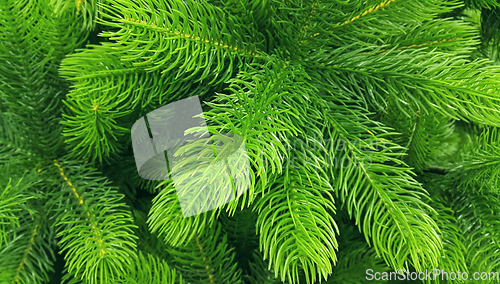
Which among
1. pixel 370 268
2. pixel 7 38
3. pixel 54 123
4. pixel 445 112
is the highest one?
pixel 7 38

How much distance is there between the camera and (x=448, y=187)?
0.43 meters

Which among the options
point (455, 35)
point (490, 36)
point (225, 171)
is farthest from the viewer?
point (490, 36)

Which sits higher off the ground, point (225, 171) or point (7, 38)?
point (7, 38)

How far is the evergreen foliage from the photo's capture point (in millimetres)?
276

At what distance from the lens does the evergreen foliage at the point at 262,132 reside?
28cm

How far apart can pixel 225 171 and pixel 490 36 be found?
1.56 feet

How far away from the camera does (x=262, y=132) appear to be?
25 cm

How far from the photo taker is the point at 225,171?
0.80 feet

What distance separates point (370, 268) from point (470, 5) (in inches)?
14.1

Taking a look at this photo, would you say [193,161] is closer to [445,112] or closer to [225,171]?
[225,171]

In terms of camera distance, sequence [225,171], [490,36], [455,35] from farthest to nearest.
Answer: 1. [490,36]
2. [455,35]
3. [225,171]

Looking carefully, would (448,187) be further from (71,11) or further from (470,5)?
(71,11)

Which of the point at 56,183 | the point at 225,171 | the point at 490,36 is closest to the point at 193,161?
the point at 225,171

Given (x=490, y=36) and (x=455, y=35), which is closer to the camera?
(x=455, y=35)
